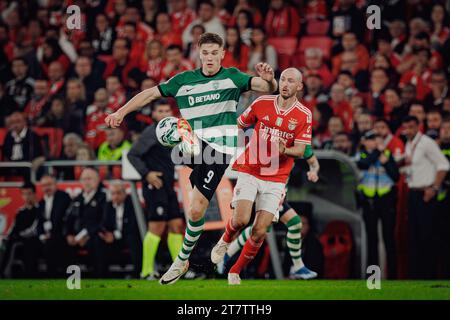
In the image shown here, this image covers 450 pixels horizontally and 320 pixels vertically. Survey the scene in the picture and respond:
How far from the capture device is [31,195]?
14.3 metres

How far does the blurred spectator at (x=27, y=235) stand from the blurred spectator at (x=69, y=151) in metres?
0.90

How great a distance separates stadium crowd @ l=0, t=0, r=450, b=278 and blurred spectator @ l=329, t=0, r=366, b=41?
25 millimetres

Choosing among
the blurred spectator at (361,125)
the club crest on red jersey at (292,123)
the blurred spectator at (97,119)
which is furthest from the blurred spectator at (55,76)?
the club crest on red jersey at (292,123)

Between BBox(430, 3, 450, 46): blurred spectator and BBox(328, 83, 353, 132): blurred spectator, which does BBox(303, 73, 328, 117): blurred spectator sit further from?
BBox(430, 3, 450, 46): blurred spectator

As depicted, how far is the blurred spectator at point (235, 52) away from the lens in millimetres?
16000

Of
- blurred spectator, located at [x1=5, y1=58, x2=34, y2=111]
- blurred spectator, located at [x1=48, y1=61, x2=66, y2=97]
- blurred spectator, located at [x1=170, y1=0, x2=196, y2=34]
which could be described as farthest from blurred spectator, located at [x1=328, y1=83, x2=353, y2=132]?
blurred spectator, located at [x1=5, y1=58, x2=34, y2=111]

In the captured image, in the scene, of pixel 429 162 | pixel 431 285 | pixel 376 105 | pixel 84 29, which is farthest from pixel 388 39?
pixel 431 285

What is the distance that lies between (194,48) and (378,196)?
15.8 feet

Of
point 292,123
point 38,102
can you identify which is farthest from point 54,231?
point 292,123

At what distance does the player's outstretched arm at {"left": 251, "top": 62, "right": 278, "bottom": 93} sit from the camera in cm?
954

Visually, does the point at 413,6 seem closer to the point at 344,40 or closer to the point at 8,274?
the point at 344,40

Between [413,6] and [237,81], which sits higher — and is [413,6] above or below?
above

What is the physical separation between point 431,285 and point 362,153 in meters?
3.23

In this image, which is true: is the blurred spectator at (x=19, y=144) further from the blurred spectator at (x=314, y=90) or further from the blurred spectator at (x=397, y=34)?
the blurred spectator at (x=397, y=34)
